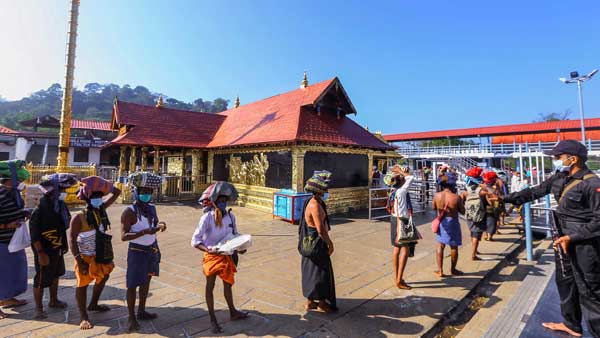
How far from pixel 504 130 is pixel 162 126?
34.0m

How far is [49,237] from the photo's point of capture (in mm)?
3271

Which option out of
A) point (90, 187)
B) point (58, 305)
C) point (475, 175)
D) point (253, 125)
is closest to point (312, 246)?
point (90, 187)

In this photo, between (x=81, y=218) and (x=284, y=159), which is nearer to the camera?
(x=81, y=218)

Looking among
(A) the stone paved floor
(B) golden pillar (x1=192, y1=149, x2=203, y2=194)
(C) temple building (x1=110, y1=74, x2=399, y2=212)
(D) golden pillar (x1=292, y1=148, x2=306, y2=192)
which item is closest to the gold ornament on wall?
(C) temple building (x1=110, y1=74, x2=399, y2=212)

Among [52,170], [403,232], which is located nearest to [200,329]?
[403,232]

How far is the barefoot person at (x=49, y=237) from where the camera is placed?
3191 millimetres

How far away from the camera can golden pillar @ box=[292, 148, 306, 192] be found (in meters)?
10.2

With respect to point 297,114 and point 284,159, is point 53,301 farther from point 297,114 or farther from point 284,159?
point 297,114

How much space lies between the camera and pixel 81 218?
119 inches

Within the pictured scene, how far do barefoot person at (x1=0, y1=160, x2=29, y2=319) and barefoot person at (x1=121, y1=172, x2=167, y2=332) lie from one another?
163 cm

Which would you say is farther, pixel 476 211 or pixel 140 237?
pixel 476 211

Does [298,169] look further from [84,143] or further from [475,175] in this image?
[84,143]

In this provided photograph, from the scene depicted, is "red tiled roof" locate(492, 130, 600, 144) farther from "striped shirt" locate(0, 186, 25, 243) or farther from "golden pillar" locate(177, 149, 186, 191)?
"striped shirt" locate(0, 186, 25, 243)

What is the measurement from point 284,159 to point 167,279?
6881 mm
